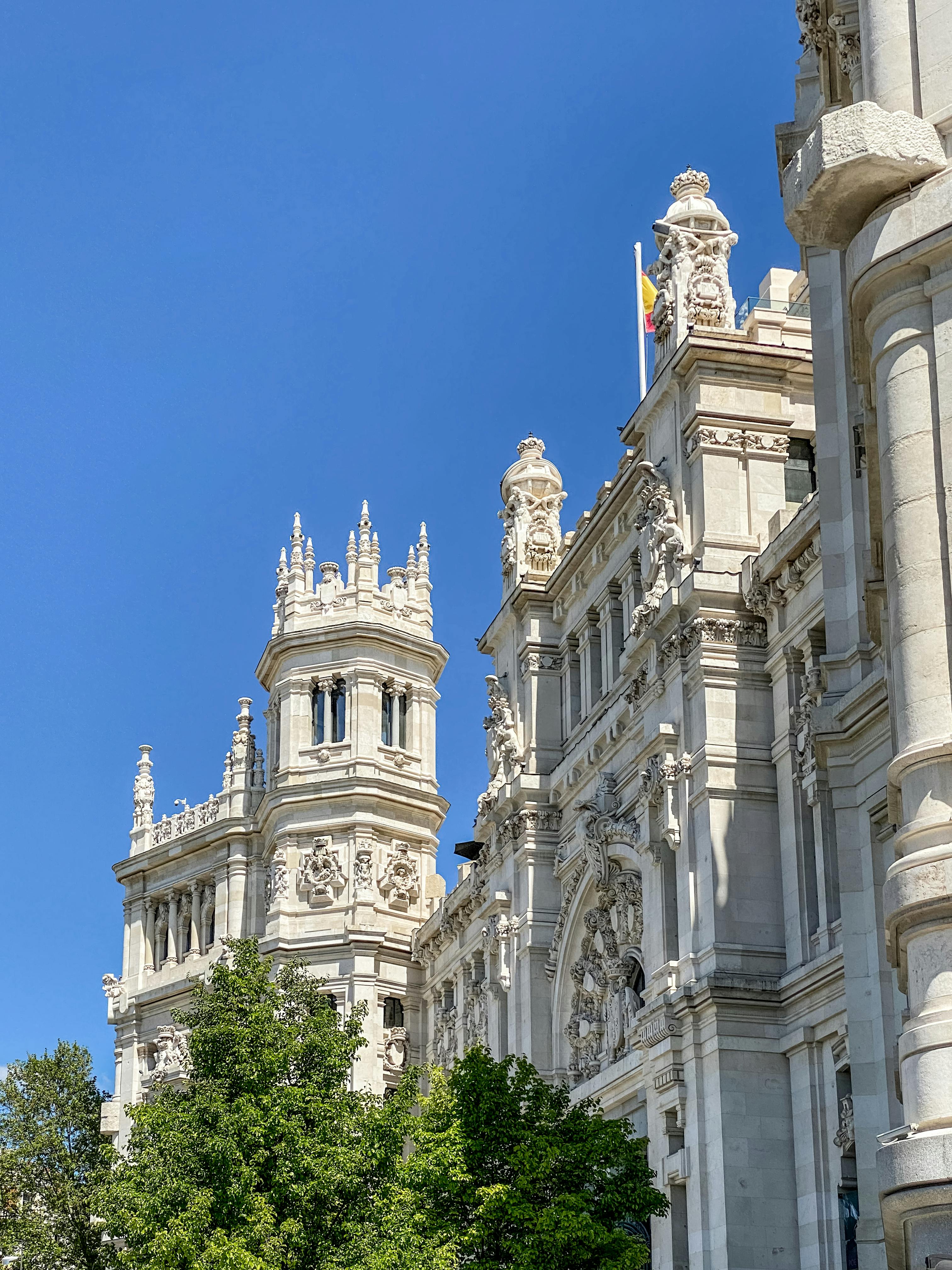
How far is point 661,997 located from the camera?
128 feet

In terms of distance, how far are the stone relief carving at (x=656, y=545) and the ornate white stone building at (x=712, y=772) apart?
117mm

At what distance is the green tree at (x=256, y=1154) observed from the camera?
3597 cm

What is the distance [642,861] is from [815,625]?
690cm

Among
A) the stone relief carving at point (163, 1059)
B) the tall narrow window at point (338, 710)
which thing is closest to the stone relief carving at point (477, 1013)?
the tall narrow window at point (338, 710)

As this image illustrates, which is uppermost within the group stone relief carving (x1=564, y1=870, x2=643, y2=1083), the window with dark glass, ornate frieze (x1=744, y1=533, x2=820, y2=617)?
the window with dark glass

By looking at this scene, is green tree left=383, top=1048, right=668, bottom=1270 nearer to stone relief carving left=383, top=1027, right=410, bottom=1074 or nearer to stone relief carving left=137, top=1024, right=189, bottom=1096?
stone relief carving left=383, top=1027, right=410, bottom=1074

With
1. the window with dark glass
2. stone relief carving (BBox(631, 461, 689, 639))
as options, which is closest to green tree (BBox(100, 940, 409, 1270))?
stone relief carving (BBox(631, 461, 689, 639))

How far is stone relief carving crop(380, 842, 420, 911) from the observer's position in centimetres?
6438

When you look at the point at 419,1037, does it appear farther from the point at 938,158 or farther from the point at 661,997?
the point at 938,158

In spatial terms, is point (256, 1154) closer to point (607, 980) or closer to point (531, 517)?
point (607, 980)

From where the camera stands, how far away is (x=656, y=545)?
42.2 m

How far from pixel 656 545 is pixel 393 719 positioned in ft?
86.7

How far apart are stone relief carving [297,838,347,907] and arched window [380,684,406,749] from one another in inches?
167

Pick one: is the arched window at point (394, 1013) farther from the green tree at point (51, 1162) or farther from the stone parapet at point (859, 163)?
the stone parapet at point (859, 163)
